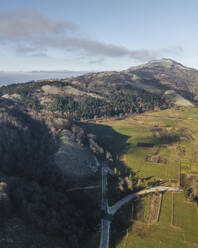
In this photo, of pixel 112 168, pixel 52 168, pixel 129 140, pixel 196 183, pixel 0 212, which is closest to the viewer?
pixel 0 212

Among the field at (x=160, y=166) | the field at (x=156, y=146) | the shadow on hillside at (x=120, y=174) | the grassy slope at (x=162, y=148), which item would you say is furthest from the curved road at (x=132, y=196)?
the grassy slope at (x=162, y=148)

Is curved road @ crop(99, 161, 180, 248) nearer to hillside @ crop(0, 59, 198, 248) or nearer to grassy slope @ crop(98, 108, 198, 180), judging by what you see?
hillside @ crop(0, 59, 198, 248)

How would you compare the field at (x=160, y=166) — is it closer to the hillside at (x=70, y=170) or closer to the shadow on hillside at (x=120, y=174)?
the shadow on hillside at (x=120, y=174)

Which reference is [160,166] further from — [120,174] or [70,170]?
[70,170]

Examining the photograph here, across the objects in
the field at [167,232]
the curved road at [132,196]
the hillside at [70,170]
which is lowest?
the field at [167,232]

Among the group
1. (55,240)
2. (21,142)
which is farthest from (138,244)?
(21,142)

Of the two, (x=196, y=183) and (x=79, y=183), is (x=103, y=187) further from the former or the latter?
(x=196, y=183)

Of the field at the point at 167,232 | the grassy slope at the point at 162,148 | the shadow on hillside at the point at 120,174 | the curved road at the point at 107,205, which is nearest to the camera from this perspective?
the field at the point at 167,232

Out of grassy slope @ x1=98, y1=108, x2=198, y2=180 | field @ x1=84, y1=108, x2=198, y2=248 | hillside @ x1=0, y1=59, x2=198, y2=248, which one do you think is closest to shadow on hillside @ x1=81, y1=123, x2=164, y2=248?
field @ x1=84, y1=108, x2=198, y2=248
